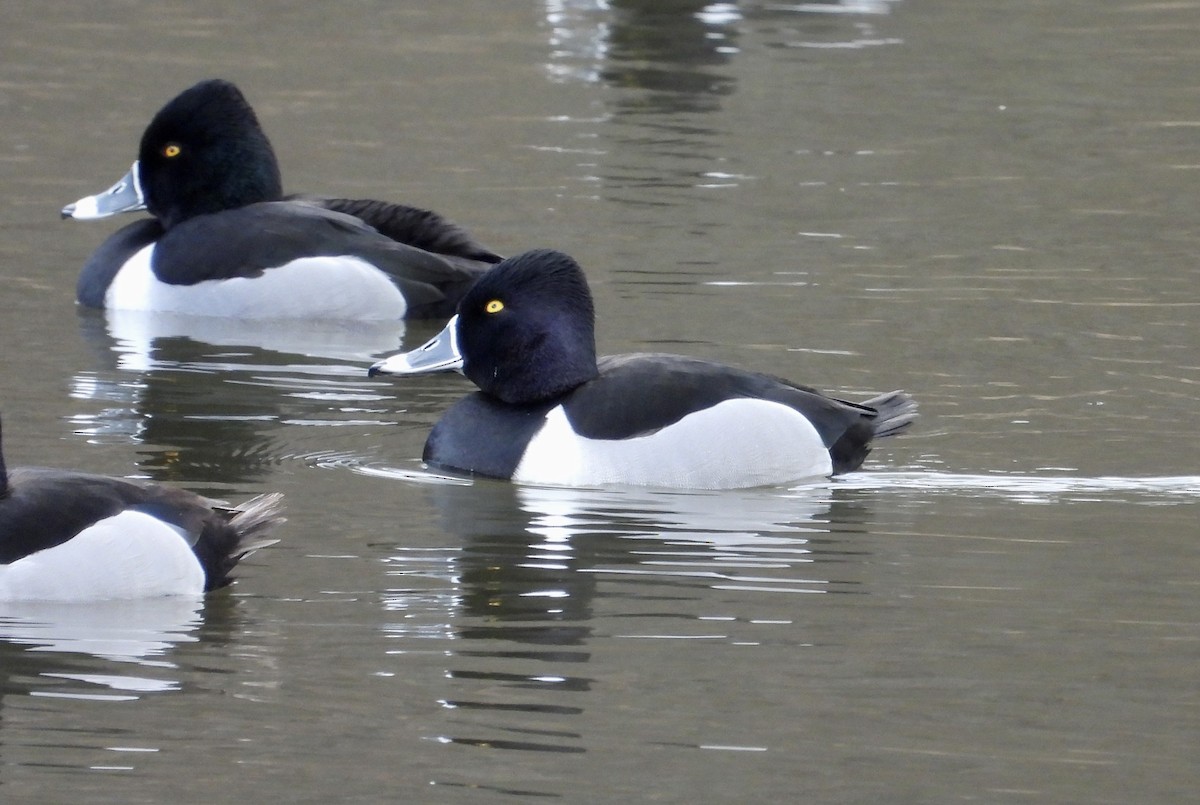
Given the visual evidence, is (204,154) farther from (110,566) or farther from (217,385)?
(110,566)

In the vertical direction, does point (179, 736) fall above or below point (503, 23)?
below

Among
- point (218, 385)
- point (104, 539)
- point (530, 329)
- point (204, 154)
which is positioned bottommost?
point (218, 385)

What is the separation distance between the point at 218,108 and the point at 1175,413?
5560 millimetres

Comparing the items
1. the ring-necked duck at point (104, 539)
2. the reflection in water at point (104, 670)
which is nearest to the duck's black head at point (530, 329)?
the ring-necked duck at point (104, 539)

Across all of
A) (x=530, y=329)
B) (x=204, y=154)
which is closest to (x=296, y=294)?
(x=204, y=154)

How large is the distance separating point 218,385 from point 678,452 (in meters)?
2.95

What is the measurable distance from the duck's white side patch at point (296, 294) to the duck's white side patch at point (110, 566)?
5102mm

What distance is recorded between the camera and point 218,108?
481 inches

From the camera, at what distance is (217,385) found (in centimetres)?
1055

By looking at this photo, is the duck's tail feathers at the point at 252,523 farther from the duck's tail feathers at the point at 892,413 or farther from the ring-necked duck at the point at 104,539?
the duck's tail feathers at the point at 892,413

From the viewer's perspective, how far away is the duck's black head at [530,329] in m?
8.73

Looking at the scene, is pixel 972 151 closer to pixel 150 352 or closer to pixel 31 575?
pixel 150 352

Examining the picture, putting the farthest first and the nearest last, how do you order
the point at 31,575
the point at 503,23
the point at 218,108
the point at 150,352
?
1. the point at 503,23
2. the point at 218,108
3. the point at 150,352
4. the point at 31,575

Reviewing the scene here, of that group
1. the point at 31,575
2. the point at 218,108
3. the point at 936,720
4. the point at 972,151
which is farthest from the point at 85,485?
the point at 972,151
